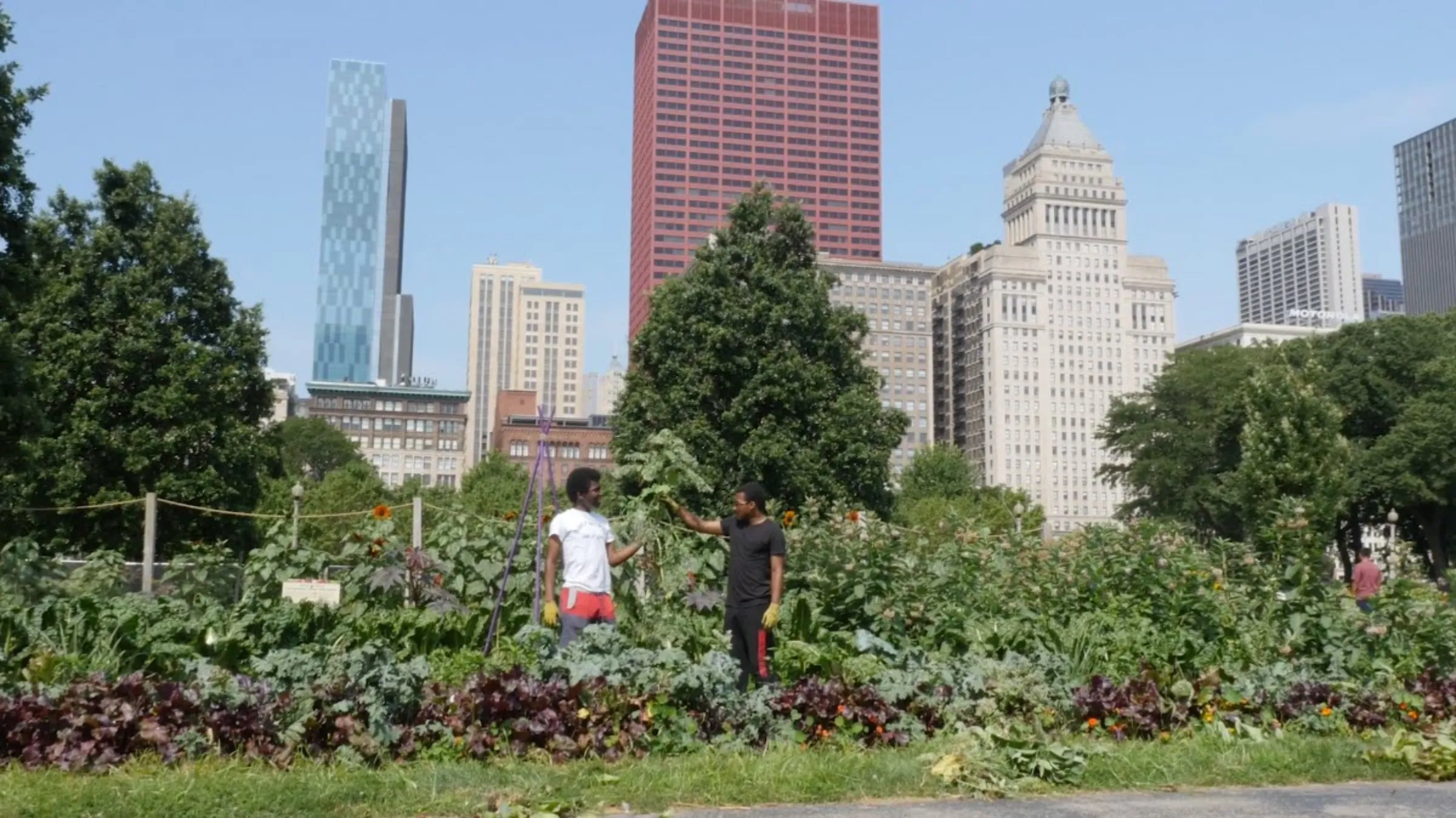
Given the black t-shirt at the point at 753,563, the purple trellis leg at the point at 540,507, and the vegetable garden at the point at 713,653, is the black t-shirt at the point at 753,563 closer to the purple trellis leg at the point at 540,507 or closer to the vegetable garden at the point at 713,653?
the vegetable garden at the point at 713,653

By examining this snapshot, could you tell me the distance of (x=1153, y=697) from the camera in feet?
22.5

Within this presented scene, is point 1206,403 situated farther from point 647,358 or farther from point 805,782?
point 805,782

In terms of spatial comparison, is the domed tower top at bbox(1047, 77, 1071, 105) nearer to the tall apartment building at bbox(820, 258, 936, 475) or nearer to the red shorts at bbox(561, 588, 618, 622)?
the tall apartment building at bbox(820, 258, 936, 475)

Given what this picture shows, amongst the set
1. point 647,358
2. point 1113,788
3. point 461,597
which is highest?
point 647,358

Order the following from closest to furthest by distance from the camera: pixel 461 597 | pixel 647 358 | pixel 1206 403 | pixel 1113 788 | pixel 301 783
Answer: pixel 301 783 < pixel 1113 788 < pixel 461 597 < pixel 647 358 < pixel 1206 403

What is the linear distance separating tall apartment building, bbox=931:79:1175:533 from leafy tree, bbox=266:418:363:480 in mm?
89843

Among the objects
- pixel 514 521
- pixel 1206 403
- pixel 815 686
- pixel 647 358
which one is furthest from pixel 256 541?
pixel 1206 403

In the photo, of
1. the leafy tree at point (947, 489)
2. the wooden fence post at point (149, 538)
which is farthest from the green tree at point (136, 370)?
the leafy tree at point (947, 489)

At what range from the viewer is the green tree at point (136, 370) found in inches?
1027

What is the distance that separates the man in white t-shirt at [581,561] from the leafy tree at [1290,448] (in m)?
29.3

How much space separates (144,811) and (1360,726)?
6.55 m

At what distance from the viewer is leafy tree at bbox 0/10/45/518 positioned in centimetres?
1770

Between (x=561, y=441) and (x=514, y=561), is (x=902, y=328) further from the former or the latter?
(x=514, y=561)

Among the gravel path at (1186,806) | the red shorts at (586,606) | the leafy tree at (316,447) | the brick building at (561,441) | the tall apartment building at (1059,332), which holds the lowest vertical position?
the gravel path at (1186,806)
